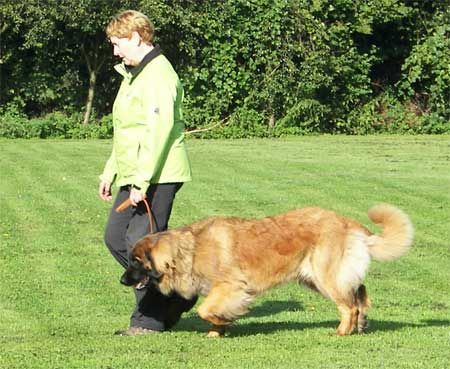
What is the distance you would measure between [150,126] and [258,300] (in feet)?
9.94

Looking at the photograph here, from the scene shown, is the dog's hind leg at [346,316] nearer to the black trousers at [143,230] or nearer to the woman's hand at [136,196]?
the black trousers at [143,230]

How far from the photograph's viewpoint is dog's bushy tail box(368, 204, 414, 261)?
24.8 feet

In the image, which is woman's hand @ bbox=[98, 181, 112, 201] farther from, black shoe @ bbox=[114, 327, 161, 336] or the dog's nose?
black shoe @ bbox=[114, 327, 161, 336]

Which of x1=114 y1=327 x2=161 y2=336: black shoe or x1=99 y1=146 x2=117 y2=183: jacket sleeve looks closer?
x1=114 y1=327 x2=161 y2=336: black shoe

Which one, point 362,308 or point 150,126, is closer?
point 150,126

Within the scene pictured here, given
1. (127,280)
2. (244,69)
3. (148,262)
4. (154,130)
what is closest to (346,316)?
(148,262)

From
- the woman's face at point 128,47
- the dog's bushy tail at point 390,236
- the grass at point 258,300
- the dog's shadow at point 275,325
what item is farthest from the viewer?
the dog's shadow at point 275,325

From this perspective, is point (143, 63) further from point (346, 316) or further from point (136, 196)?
point (346, 316)

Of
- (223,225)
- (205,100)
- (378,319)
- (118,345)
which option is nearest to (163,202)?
(223,225)

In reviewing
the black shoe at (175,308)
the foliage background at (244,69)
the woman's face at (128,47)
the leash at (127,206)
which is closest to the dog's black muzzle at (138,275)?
the leash at (127,206)

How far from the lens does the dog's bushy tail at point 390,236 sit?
24.8 feet

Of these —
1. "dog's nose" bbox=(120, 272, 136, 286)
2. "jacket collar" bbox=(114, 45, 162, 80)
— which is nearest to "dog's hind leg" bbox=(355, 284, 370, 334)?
"dog's nose" bbox=(120, 272, 136, 286)

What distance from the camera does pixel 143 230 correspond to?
7.38m

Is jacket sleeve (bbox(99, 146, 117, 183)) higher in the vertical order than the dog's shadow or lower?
higher
